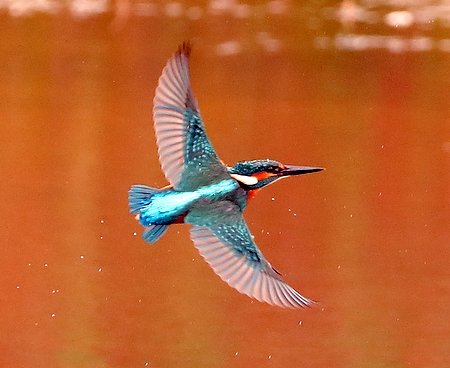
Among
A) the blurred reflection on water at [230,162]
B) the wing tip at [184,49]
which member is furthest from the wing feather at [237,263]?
the blurred reflection on water at [230,162]

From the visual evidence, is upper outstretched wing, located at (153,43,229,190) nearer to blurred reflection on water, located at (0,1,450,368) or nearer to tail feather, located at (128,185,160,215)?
tail feather, located at (128,185,160,215)

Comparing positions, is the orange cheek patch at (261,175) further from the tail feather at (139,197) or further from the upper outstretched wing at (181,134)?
the tail feather at (139,197)

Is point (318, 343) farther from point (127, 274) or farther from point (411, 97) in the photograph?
point (411, 97)

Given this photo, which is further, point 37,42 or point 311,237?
point 37,42

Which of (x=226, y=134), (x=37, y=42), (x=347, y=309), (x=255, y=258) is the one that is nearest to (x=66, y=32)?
(x=37, y=42)

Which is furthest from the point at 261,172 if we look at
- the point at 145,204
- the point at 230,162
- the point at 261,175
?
the point at 230,162

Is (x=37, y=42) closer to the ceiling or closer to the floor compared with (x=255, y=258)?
closer to the floor

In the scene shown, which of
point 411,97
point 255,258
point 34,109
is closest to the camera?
point 255,258
